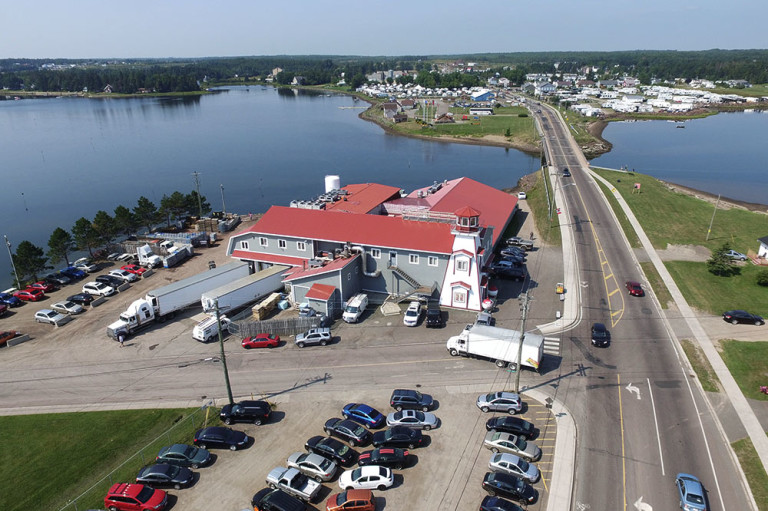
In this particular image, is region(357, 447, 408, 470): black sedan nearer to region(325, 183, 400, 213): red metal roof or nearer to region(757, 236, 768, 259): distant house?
region(325, 183, 400, 213): red metal roof

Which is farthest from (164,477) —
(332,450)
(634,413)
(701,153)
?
(701,153)

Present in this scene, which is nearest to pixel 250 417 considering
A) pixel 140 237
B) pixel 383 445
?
pixel 383 445

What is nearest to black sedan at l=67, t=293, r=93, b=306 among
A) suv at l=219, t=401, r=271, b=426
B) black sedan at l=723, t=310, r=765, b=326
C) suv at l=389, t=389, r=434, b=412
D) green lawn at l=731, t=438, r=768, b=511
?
suv at l=219, t=401, r=271, b=426

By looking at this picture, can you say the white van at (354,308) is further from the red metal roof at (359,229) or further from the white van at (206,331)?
the white van at (206,331)

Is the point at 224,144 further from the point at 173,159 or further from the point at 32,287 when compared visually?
the point at 32,287

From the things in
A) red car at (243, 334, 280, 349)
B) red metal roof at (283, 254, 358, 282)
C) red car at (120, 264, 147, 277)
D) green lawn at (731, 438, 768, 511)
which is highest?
red metal roof at (283, 254, 358, 282)

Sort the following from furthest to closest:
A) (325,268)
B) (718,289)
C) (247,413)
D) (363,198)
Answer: (363,198) → (718,289) → (325,268) → (247,413)

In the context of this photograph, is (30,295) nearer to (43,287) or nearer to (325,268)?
(43,287)
